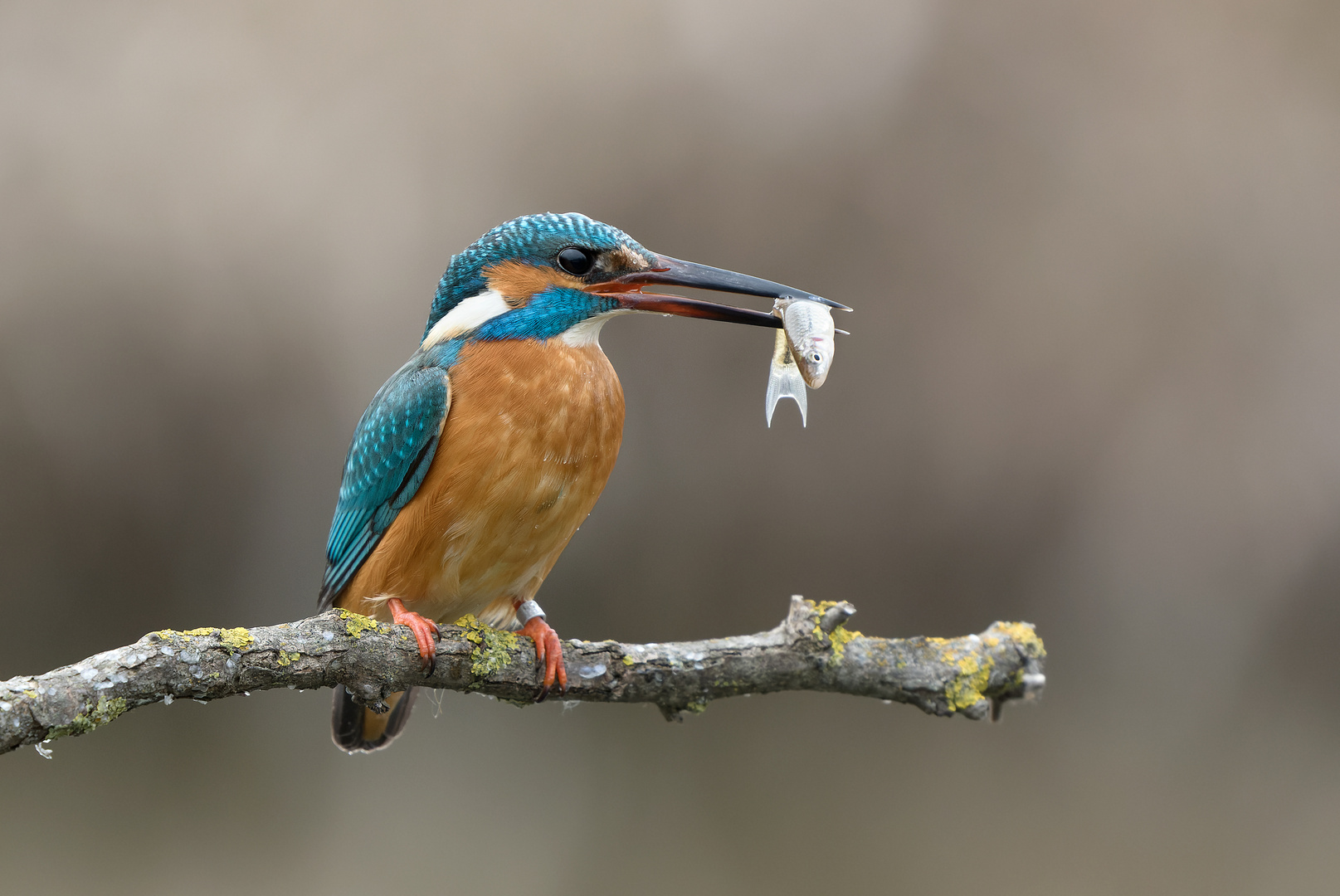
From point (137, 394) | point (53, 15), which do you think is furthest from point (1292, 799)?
point (53, 15)

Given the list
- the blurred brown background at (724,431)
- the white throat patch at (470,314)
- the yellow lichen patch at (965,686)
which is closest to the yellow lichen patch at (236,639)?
the white throat patch at (470,314)

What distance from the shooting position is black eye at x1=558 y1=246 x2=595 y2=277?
87.1 inches

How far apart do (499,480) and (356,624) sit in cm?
46

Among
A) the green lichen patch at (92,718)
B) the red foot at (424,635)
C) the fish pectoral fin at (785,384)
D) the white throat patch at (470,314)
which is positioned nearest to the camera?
the green lichen patch at (92,718)

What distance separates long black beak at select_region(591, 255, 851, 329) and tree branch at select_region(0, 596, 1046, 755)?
61 centimetres

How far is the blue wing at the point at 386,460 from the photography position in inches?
83.4

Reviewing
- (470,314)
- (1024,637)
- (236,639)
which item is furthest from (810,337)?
(236,639)

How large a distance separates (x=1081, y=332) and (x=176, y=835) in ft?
16.3

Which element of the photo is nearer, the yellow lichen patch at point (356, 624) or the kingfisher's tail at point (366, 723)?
the yellow lichen patch at point (356, 624)

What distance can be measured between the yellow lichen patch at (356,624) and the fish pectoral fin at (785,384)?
82 centimetres

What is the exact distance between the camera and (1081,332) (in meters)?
4.86

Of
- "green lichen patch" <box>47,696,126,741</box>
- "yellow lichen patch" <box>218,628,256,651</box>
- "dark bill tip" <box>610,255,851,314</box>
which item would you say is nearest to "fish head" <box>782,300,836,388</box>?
"dark bill tip" <box>610,255,851,314</box>

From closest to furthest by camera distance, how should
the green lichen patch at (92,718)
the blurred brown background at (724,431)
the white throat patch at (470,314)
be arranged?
1. the green lichen patch at (92,718)
2. the white throat patch at (470,314)
3. the blurred brown background at (724,431)

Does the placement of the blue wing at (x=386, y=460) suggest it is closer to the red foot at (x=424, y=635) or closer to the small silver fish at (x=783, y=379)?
the red foot at (x=424, y=635)
